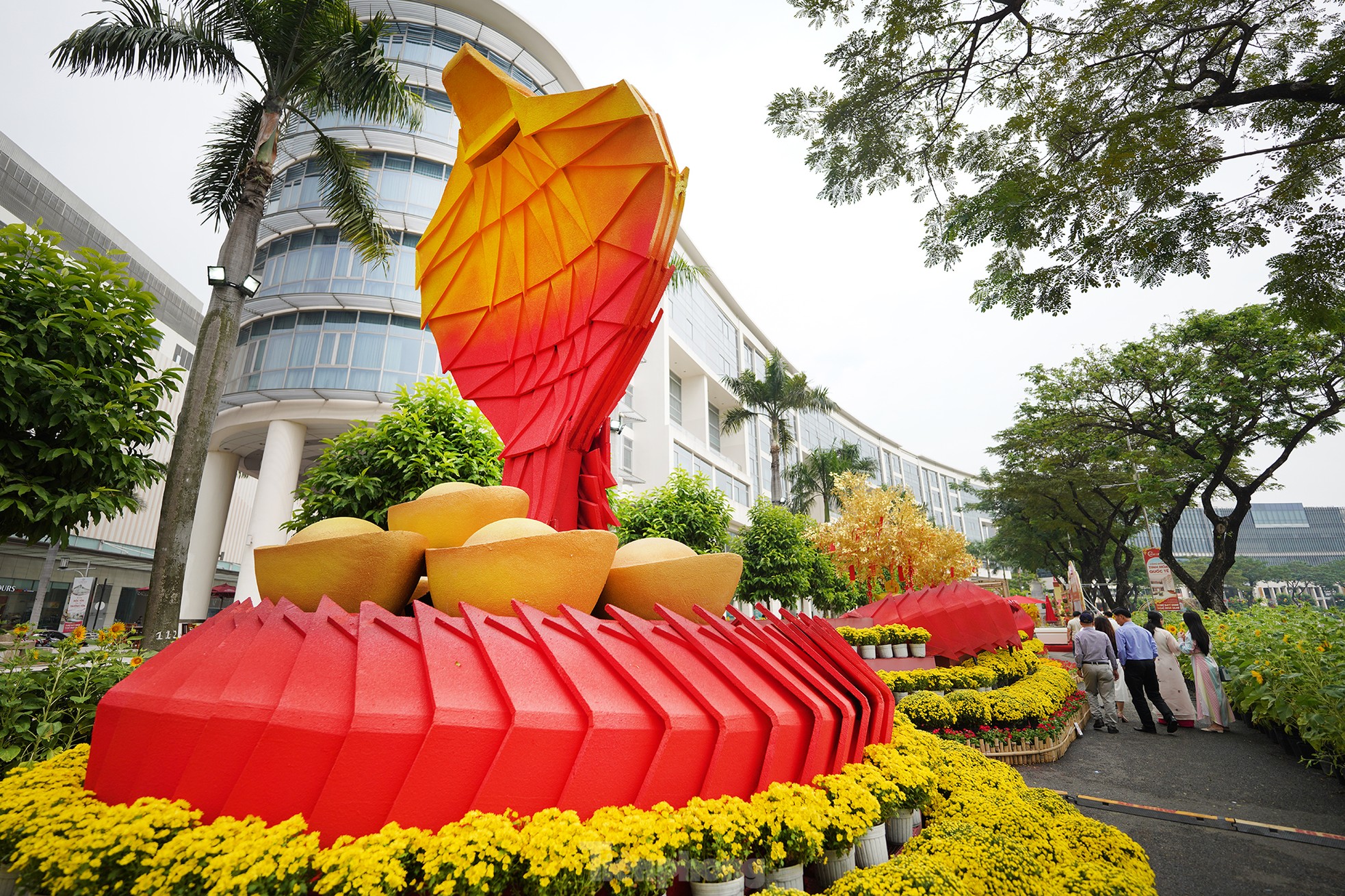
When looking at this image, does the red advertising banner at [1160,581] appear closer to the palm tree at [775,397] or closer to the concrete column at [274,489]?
the palm tree at [775,397]

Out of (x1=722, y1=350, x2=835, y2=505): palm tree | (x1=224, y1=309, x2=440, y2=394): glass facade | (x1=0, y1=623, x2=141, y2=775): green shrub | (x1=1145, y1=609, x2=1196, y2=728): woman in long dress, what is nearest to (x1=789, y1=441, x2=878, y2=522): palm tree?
(x1=722, y1=350, x2=835, y2=505): palm tree

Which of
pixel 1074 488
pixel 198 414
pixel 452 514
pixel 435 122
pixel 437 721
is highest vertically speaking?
pixel 435 122

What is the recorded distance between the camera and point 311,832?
3.01 m

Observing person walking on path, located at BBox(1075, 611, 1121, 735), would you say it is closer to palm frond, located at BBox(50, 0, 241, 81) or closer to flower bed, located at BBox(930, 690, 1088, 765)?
flower bed, located at BBox(930, 690, 1088, 765)

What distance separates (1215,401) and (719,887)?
20.9 m

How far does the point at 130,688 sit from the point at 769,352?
145 ft

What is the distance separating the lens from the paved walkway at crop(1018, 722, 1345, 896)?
4.50 metres

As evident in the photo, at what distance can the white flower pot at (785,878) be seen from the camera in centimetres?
344

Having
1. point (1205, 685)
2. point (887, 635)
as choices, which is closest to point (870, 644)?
point (887, 635)

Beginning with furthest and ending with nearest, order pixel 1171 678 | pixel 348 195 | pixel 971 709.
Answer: pixel 348 195 < pixel 1171 678 < pixel 971 709

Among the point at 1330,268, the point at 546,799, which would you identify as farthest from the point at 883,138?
the point at 546,799

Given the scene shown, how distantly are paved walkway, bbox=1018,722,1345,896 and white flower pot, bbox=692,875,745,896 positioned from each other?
3060 mm

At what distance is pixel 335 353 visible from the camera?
1939 centimetres

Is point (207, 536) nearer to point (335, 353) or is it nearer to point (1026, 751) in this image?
point (335, 353)
